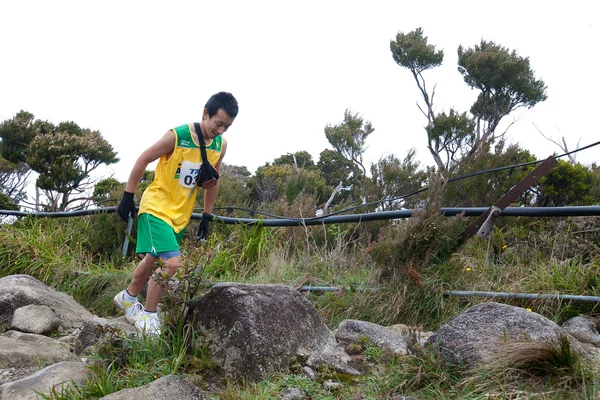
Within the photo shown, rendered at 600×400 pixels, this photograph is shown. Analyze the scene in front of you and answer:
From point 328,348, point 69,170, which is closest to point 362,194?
point 328,348

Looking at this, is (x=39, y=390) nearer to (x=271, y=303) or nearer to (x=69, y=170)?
(x=271, y=303)

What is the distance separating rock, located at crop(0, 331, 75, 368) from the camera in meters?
3.75

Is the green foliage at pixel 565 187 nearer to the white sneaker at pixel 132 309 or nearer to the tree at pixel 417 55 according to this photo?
the white sneaker at pixel 132 309

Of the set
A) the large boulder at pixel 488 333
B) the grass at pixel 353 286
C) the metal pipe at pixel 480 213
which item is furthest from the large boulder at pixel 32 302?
the large boulder at pixel 488 333

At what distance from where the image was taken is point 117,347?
339 centimetres

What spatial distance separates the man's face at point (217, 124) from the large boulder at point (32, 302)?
73.1 inches

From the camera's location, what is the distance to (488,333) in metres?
3.09

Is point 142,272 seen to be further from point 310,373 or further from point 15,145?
point 15,145

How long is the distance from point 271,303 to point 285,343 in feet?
0.84

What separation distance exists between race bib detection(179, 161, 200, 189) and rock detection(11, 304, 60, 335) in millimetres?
1468

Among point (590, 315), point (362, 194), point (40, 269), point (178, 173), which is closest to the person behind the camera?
point (590, 315)

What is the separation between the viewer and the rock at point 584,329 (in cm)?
362

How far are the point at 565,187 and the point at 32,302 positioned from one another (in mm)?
9165

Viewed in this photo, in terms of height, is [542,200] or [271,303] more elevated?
[542,200]
